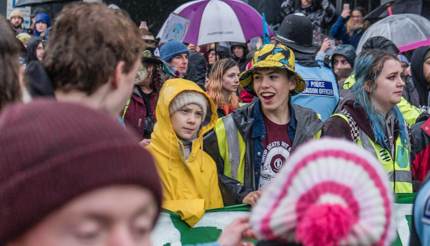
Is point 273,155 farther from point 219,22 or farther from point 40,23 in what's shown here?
point 40,23

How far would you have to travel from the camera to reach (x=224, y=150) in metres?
6.11

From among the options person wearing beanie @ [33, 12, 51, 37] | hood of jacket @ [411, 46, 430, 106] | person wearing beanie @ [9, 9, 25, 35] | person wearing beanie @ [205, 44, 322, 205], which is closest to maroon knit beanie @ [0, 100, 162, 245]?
person wearing beanie @ [205, 44, 322, 205]

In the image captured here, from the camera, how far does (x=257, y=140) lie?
6105mm

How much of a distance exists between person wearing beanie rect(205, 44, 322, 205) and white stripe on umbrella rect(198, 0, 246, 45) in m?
4.82

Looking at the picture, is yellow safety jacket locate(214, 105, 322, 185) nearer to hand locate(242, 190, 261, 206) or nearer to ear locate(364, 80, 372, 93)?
hand locate(242, 190, 261, 206)

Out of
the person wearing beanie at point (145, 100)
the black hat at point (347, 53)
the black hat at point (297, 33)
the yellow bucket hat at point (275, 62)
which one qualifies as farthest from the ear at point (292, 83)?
the black hat at point (347, 53)

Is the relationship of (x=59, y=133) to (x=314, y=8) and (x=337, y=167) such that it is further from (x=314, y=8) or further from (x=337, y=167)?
(x=314, y=8)

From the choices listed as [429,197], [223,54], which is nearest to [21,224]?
[429,197]

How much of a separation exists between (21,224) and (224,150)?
14.3 ft

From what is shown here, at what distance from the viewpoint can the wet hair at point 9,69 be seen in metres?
3.00

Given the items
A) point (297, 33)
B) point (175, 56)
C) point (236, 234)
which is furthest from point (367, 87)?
point (175, 56)

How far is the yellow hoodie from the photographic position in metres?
5.89

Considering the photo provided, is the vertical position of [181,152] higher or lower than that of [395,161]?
higher

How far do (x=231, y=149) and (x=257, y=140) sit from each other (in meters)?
0.17
